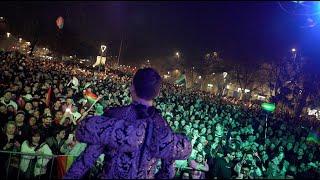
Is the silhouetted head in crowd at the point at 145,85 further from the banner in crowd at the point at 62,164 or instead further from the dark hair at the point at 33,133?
the dark hair at the point at 33,133

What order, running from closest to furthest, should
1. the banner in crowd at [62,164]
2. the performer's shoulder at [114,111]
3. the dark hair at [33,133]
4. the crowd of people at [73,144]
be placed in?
the performer's shoulder at [114,111]
the banner in crowd at [62,164]
the crowd of people at [73,144]
the dark hair at [33,133]

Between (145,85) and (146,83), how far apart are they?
2 centimetres

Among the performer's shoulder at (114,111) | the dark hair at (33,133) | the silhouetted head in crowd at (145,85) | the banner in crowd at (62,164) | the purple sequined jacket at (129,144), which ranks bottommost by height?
the banner in crowd at (62,164)

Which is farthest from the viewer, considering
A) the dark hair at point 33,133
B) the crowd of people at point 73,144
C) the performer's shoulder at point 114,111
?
the dark hair at point 33,133

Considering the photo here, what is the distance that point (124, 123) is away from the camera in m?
3.09

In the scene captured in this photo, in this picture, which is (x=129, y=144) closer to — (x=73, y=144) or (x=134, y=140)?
(x=134, y=140)

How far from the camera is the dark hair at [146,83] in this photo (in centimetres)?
319

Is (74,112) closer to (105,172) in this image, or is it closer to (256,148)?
(256,148)

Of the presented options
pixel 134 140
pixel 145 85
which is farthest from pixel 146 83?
pixel 134 140

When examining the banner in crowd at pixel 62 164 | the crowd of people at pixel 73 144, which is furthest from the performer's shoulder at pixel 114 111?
the banner in crowd at pixel 62 164

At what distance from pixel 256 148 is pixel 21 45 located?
96032 mm

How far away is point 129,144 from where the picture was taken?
3072 mm

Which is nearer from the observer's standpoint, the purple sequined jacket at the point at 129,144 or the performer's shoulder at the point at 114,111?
the purple sequined jacket at the point at 129,144

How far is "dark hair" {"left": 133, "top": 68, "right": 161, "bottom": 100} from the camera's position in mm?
3188
